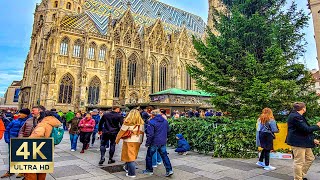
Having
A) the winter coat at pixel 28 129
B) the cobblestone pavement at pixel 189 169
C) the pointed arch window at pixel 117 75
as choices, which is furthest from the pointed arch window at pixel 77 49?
the winter coat at pixel 28 129

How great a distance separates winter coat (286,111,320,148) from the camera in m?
3.86

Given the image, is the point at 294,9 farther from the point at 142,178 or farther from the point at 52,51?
the point at 52,51

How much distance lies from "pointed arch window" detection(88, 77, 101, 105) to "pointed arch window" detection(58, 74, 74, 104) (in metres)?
2.51

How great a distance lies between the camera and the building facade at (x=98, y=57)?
28281mm

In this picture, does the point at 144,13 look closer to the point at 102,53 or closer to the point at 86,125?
the point at 102,53

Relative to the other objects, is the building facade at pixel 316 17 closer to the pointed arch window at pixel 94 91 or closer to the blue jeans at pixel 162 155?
the blue jeans at pixel 162 155

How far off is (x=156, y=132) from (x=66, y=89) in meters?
26.7

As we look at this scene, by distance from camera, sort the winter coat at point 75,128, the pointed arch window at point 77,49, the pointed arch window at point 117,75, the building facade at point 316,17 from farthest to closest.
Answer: the pointed arch window at point 117,75, the pointed arch window at point 77,49, the building facade at point 316,17, the winter coat at point 75,128

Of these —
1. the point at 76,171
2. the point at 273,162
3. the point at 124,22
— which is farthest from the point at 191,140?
the point at 124,22

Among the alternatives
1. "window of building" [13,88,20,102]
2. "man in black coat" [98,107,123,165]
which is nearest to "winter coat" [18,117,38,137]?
"man in black coat" [98,107,123,165]

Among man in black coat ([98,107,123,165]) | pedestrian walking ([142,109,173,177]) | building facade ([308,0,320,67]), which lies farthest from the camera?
building facade ([308,0,320,67])

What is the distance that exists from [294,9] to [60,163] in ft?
38.5

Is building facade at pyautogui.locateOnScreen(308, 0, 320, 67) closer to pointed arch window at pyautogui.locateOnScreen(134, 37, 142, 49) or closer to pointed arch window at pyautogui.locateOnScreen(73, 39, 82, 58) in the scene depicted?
pointed arch window at pyautogui.locateOnScreen(134, 37, 142, 49)

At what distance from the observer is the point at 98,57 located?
3098 centimetres
